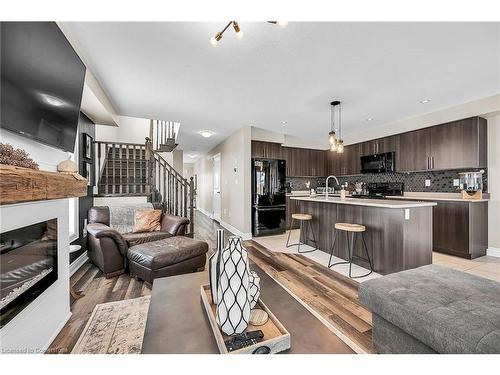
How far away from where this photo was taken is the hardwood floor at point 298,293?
1.62 metres

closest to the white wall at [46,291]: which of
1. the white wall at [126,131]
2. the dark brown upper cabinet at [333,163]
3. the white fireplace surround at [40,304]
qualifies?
the white fireplace surround at [40,304]

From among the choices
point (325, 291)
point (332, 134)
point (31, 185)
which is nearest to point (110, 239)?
point (31, 185)

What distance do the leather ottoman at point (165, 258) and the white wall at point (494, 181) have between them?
177 inches

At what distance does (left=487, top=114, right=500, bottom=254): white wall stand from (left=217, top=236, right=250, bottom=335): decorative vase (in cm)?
458

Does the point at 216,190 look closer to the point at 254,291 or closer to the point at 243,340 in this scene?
the point at 254,291

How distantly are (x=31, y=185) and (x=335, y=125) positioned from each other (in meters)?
4.87

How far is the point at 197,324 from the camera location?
0.99 m

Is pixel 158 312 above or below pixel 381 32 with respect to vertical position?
below

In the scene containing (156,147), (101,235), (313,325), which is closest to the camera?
(313,325)

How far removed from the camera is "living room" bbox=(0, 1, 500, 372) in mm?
1043

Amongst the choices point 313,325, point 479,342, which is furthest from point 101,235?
point 479,342
